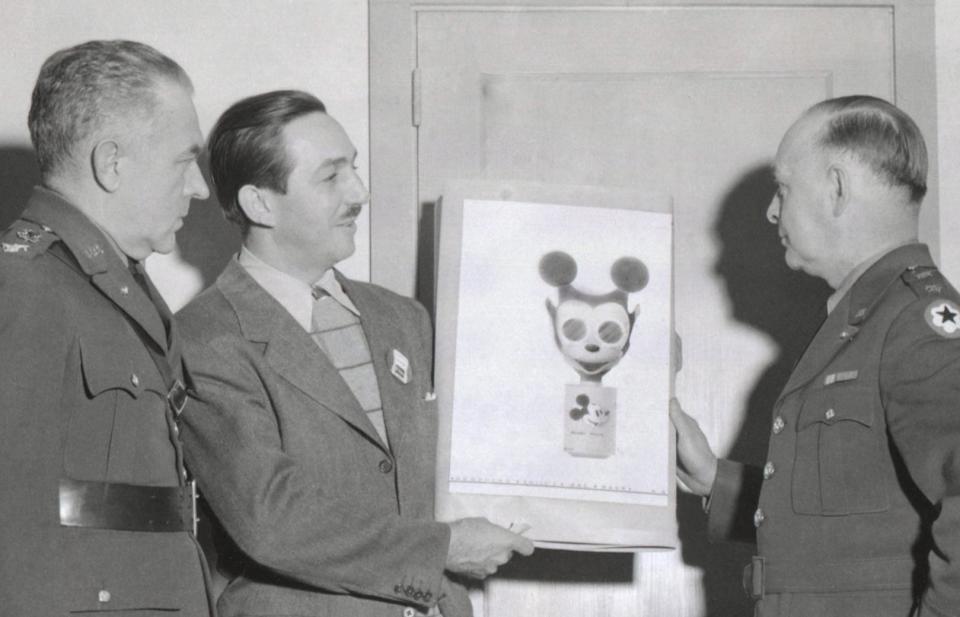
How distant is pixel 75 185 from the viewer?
99.2 inches

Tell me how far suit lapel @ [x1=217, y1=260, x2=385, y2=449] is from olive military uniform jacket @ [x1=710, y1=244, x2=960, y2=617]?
0.87 m

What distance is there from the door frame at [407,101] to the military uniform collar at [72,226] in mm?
1255

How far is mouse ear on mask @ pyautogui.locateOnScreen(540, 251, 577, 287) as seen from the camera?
323cm

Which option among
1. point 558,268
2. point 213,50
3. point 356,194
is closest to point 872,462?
point 558,268

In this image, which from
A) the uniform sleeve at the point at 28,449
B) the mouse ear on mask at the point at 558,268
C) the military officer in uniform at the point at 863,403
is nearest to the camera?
the uniform sleeve at the point at 28,449

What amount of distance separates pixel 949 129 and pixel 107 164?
7.41 feet

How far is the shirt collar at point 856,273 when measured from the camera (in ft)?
9.49

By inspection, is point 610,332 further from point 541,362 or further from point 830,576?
point 830,576

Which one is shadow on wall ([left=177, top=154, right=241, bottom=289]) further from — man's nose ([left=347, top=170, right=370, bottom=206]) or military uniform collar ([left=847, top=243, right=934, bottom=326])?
military uniform collar ([left=847, top=243, right=934, bottom=326])

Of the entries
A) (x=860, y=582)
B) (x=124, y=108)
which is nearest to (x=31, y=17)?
(x=124, y=108)

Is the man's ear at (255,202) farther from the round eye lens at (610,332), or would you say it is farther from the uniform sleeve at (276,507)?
the round eye lens at (610,332)

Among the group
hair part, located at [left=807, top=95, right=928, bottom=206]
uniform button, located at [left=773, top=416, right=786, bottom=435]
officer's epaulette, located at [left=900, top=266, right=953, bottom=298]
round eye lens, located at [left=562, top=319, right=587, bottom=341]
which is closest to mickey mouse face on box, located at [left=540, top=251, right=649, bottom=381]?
round eye lens, located at [left=562, top=319, right=587, bottom=341]

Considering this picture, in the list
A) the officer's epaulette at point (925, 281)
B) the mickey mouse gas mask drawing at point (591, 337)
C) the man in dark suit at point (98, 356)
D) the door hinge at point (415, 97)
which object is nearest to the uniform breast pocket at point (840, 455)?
the officer's epaulette at point (925, 281)

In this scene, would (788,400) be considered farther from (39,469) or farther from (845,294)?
(39,469)
